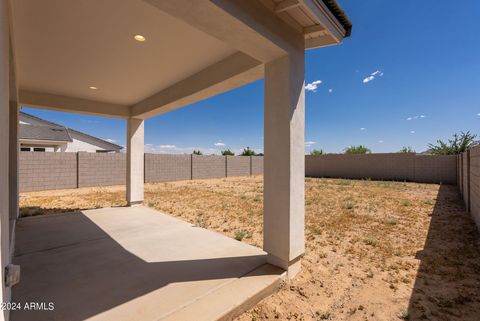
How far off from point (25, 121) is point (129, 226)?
17.3m

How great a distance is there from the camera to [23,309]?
1910 millimetres

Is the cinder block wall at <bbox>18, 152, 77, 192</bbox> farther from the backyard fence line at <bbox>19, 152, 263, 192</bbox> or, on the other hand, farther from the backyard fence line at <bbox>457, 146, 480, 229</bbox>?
the backyard fence line at <bbox>457, 146, 480, 229</bbox>

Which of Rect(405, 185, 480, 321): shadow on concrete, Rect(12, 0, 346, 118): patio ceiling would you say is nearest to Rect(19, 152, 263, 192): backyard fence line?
Rect(12, 0, 346, 118): patio ceiling

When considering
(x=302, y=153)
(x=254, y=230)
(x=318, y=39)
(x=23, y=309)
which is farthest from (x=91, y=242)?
(x=318, y=39)

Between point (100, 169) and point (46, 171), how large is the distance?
199 centimetres

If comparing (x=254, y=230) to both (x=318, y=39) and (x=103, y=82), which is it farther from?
(x=103, y=82)

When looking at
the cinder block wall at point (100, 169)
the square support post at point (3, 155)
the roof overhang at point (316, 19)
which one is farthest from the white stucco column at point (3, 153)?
the cinder block wall at point (100, 169)

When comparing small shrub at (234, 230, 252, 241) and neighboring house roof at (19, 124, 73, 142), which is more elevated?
neighboring house roof at (19, 124, 73, 142)

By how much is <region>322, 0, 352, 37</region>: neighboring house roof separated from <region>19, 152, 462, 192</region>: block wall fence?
9555 millimetres

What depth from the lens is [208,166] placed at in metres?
15.5

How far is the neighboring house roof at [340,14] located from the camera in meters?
2.30

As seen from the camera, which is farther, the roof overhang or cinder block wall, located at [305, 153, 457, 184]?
cinder block wall, located at [305, 153, 457, 184]

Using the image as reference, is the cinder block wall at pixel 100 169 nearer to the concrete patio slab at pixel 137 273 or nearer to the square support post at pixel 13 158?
the square support post at pixel 13 158

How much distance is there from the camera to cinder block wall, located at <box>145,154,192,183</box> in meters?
12.6
